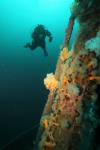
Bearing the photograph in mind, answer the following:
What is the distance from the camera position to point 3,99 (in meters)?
15.7

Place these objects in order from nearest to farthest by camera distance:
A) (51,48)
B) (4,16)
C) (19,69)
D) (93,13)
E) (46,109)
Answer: (93,13) < (46,109) < (19,69) < (51,48) < (4,16)

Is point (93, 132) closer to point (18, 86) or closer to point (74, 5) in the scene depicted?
point (74, 5)

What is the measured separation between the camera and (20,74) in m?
24.1

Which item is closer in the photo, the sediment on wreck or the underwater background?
the sediment on wreck

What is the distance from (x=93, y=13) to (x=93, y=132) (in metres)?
1.13

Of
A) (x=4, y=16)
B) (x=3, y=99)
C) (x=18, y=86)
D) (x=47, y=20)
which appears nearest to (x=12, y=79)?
(x=18, y=86)

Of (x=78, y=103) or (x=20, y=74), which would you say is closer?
(x=78, y=103)

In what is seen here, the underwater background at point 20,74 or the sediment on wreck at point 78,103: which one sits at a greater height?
the underwater background at point 20,74

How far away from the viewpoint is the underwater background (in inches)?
493

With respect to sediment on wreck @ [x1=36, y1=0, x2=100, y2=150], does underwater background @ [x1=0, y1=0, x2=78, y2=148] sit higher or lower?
higher

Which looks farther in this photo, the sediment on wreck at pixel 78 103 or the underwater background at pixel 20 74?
the underwater background at pixel 20 74

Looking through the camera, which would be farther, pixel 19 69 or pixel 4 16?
pixel 4 16

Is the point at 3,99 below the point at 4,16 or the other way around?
below

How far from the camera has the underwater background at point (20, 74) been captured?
1253 cm
